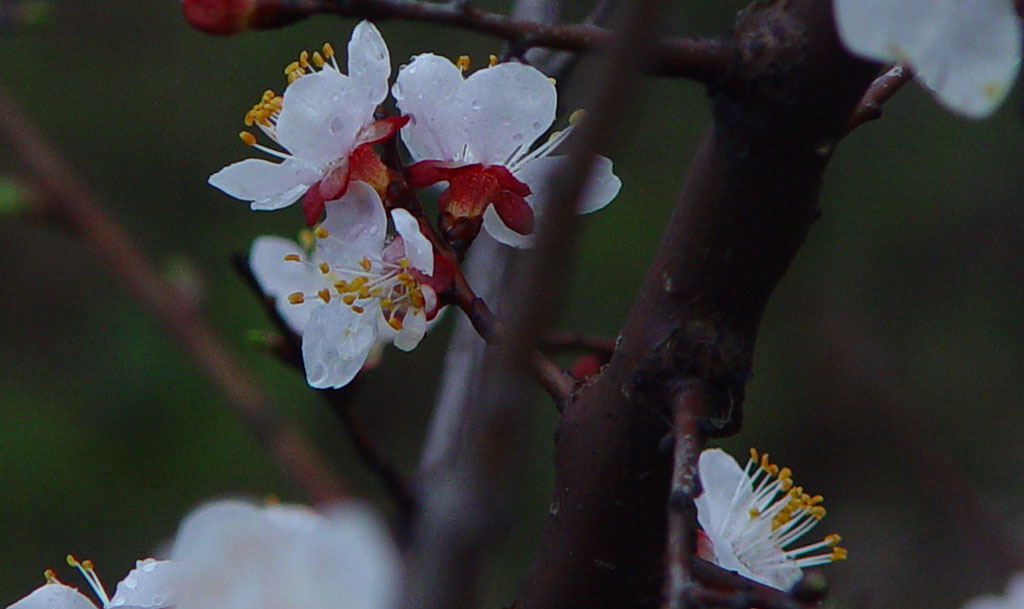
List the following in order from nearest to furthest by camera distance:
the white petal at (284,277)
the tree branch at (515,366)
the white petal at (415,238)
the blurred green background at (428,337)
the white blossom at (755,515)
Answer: the tree branch at (515,366)
the white petal at (415,238)
the white blossom at (755,515)
the white petal at (284,277)
the blurred green background at (428,337)

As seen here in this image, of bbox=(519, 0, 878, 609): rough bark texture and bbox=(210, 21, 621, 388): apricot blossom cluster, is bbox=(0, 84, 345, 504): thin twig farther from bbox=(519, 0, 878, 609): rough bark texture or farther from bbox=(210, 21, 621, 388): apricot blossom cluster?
bbox=(519, 0, 878, 609): rough bark texture

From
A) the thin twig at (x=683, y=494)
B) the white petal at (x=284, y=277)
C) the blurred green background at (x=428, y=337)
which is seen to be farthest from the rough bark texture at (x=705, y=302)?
the blurred green background at (x=428, y=337)

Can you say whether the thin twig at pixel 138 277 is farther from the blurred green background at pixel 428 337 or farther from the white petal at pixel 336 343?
the blurred green background at pixel 428 337

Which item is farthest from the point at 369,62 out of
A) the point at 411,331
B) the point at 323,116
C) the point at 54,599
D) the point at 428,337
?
the point at 428,337

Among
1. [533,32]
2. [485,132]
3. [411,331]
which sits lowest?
[411,331]

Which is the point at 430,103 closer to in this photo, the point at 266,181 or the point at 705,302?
the point at 266,181

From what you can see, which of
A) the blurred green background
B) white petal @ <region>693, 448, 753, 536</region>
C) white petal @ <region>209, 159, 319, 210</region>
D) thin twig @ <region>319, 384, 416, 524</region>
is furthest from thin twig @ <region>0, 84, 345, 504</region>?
the blurred green background

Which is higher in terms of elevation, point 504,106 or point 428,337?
point 504,106
